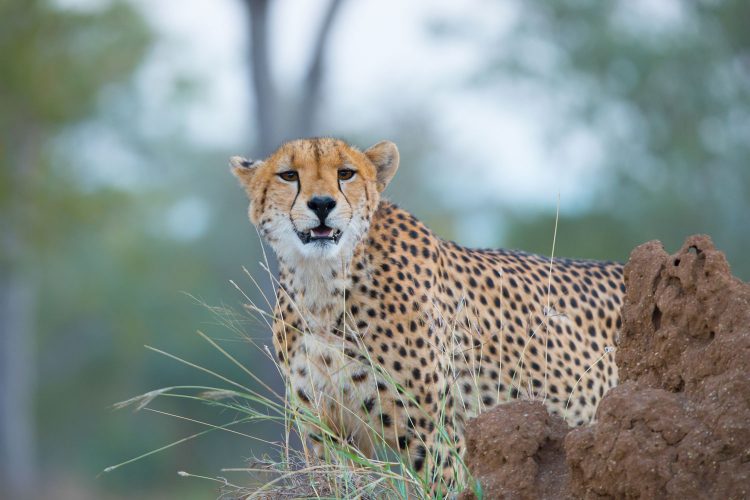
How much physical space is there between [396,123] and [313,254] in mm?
26364

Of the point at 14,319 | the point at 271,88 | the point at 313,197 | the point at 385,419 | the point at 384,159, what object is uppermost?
the point at 271,88

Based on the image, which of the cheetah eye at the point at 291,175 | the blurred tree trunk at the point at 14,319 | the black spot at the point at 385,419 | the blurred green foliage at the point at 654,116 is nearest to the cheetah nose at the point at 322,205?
the cheetah eye at the point at 291,175

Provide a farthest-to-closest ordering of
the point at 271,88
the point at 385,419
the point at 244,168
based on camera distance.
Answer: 1. the point at 271,88
2. the point at 244,168
3. the point at 385,419

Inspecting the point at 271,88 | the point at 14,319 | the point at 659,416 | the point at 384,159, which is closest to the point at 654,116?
the point at 271,88

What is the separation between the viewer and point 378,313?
4.16 m

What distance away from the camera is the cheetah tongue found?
13.4ft

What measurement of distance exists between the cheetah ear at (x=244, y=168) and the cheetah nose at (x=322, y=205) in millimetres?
406

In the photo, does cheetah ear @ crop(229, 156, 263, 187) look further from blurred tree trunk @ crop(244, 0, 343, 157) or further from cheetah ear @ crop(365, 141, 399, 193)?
blurred tree trunk @ crop(244, 0, 343, 157)

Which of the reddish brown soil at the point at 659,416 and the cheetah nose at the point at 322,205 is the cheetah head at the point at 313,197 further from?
the reddish brown soil at the point at 659,416

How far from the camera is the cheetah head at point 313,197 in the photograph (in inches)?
160

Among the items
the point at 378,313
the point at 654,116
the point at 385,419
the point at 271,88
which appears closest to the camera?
the point at 385,419

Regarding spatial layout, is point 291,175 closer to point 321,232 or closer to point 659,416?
point 321,232

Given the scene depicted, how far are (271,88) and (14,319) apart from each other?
747cm

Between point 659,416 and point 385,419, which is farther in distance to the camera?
point 385,419
